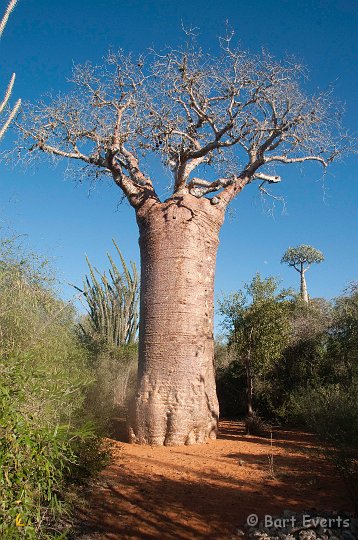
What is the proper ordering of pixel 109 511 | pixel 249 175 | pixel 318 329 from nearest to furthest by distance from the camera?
pixel 109 511, pixel 249 175, pixel 318 329

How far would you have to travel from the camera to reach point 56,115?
854cm

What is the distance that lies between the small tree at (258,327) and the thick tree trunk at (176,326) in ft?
7.19

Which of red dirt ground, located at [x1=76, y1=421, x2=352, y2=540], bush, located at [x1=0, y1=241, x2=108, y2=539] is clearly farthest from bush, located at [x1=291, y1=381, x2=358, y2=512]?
bush, located at [x1=0, y1=241, x2=108, y2=539]

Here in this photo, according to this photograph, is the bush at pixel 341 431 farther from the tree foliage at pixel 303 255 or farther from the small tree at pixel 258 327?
the tree foliage at pixel 303 255

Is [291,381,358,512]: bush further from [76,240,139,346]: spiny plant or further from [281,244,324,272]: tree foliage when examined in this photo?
[281,244,324,272]: tree foliage

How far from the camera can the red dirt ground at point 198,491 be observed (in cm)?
406

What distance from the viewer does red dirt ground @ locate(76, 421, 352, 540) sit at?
13.3 feet

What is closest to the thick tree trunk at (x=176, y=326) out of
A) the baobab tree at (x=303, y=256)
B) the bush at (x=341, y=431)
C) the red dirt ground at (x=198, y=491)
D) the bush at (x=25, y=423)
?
the red dirt ground at (x=198, y=491)

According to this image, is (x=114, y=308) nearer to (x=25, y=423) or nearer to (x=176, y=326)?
(x=176, y=326)

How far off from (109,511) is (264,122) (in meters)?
7.08

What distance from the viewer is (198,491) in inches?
197

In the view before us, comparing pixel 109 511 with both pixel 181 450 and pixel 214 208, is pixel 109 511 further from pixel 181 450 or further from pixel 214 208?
pixel 214 208

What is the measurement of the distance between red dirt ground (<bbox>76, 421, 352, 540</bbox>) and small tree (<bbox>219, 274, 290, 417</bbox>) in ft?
9.96

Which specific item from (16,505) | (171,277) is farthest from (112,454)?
(16,505)
